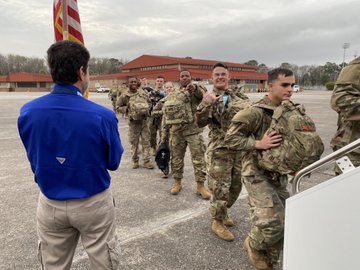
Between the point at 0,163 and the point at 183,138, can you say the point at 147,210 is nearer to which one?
the point at 183,138

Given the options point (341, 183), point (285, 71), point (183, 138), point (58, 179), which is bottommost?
point (183, 138)

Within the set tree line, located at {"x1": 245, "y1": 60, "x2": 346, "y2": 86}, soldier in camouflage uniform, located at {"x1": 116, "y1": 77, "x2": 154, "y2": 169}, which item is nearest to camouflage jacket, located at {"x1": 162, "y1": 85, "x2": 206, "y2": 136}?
soldier in camouflage uniform, located at {"x1": 116, "y1": 77, "x2": 154, "y2": 169}

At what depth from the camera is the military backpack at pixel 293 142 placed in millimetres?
2191

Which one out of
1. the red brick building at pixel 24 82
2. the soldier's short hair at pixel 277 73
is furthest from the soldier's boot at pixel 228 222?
the red brick building at pixel 24 82

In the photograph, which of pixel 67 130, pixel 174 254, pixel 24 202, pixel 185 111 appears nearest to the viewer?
pixel 67 130

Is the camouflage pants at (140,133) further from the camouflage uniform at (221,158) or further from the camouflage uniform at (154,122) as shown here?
the camouflage uniform at (221,158)

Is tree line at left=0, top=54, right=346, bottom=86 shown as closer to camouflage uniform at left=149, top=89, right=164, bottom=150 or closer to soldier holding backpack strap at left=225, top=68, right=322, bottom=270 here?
camouflage uniform at left=149, top=89, right=164, bottom=150

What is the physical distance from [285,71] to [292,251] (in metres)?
1.63

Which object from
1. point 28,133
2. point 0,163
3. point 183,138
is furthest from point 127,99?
point 28,133

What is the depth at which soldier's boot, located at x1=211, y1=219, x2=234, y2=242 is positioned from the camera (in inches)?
131

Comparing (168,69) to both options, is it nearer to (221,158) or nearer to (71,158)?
(221,158)

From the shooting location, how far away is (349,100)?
2.47m

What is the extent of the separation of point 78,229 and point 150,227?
6.06 feet

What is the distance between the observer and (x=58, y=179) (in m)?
1.79
